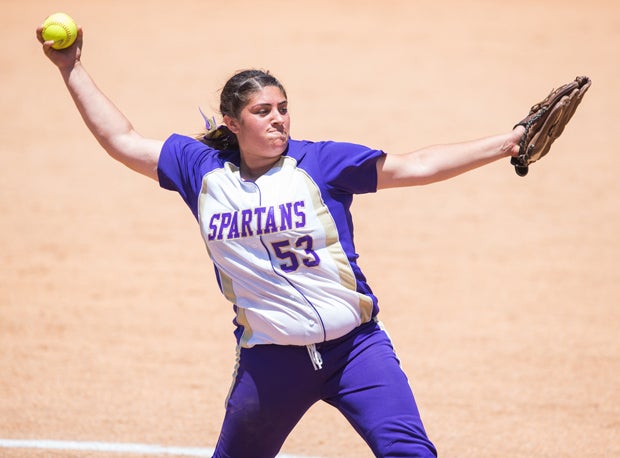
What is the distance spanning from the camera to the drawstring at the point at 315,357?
394 centimetres

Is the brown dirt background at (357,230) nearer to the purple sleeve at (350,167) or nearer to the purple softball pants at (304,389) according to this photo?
the purple softball pants at (304,389)

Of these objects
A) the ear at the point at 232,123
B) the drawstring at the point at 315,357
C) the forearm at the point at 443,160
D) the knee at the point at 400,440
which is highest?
the ear at the point at 232,123

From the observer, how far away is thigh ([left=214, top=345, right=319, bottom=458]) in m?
3.95

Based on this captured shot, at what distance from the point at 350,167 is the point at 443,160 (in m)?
0.37

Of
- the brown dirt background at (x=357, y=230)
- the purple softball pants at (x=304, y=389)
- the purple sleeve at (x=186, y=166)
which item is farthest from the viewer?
the brown dirt background at (x=357, y=230)

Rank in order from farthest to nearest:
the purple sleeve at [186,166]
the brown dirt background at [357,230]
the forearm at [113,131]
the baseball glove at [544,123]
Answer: the brown dirt background at [357,230] → the forearm at [113,131] → the purple sleeve at [186,166] → the baseball glove at [544,123]

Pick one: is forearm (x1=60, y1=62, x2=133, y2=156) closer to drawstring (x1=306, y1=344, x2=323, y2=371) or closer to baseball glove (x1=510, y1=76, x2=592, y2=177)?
drawstring (x1=306, y1=344, x2=323, y2=371)

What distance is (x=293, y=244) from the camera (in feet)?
12.9

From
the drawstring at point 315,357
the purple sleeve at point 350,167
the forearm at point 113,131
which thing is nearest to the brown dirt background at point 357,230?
the drawstring at point 315,357

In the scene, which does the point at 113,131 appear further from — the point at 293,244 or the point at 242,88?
the point at 293,244

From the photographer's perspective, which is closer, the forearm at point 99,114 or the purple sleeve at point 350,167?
the purple sleeve at point 350,167

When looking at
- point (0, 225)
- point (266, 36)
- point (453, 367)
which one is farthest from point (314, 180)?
point (266, 36)

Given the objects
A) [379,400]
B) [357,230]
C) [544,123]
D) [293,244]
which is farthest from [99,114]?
[357,230]

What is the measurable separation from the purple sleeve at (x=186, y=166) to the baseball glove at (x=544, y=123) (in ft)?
4.16
